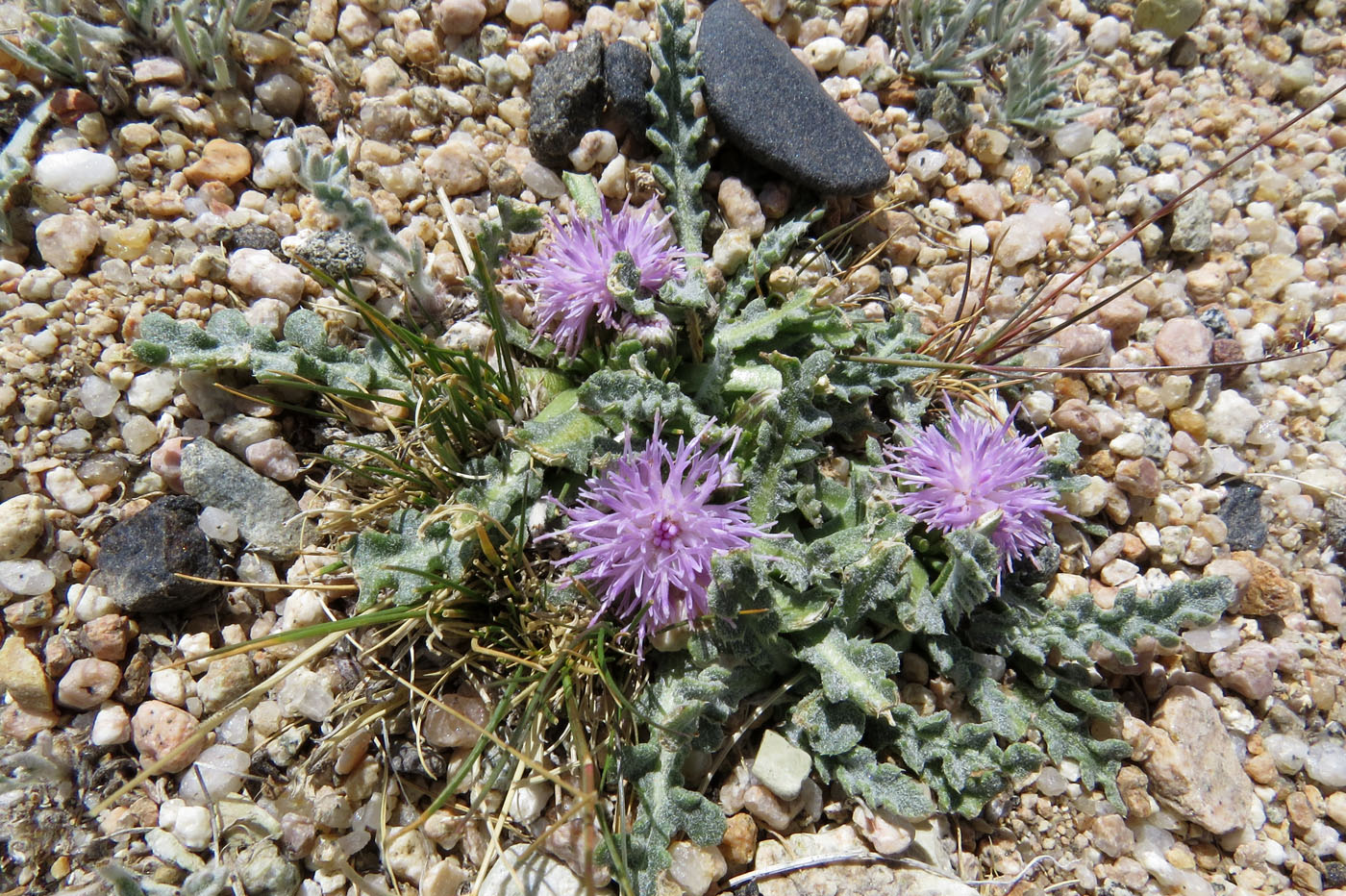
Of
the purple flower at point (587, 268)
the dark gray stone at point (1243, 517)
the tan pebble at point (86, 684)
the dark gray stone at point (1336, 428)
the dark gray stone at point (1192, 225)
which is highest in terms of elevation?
the purple flower at point (587, 268)

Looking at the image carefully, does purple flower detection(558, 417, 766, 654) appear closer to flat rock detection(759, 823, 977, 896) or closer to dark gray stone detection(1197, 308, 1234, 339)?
flat rock detection(759, 823, 977, 896)

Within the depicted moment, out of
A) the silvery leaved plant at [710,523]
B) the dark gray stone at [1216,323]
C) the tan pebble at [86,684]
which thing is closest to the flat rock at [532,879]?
the silvery leaved plant at [710,523]

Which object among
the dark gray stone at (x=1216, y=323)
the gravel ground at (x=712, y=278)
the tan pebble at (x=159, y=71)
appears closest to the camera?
the gravel ground at (x=712, y=278)

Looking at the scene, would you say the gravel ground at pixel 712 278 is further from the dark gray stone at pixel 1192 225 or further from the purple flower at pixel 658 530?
the purple flower at pixel 658 530

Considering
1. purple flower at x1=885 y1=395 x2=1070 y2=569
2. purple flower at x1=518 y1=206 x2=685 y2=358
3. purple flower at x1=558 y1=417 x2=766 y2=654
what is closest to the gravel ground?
purple flower at x1=518 y1=206 x2=685 y2=358

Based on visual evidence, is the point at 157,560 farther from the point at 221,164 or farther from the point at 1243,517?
the point at 1243,517

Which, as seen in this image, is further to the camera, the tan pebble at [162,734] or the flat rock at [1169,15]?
the flat rock at [1169,15]

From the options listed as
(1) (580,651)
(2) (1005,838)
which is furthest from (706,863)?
(2) (1005,838)
